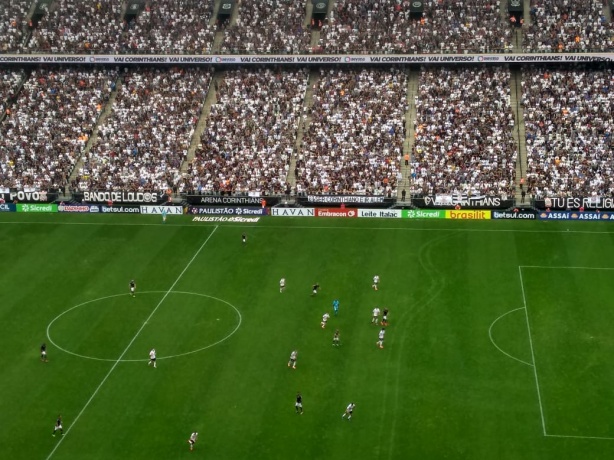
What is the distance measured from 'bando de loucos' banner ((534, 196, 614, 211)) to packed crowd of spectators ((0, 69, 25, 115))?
163 ft

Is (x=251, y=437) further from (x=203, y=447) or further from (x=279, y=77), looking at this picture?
(x=279, y=77)

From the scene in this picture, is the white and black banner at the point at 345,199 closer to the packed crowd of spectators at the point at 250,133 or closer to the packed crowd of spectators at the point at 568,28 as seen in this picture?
the packed crowd of spectators at the point at 250,133

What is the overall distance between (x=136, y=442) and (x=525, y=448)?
61.1ft

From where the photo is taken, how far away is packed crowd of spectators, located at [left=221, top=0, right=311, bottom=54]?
88.8m

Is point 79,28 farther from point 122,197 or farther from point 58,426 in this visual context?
point 58,426

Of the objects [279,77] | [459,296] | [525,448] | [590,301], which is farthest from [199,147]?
[525,448]

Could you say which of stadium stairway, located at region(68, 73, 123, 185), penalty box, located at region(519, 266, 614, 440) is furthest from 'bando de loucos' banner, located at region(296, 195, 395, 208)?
stadium stairway, located at region(68, 73, 123, 185)

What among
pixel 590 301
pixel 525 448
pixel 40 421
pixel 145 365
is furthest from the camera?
pixel 590 301

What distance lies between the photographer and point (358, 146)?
80750mm

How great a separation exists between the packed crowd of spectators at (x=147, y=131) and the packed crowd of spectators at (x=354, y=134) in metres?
10.9

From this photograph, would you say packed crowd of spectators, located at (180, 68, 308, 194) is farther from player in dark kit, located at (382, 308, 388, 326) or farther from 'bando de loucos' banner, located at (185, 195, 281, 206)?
player in dark kit, located at (382, 308, 388, 326)

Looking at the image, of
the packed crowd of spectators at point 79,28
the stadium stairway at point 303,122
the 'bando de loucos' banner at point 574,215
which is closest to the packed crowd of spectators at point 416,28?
the stadium stairway at point 303,122

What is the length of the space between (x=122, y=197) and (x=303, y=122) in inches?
682

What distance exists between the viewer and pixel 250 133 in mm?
83188
